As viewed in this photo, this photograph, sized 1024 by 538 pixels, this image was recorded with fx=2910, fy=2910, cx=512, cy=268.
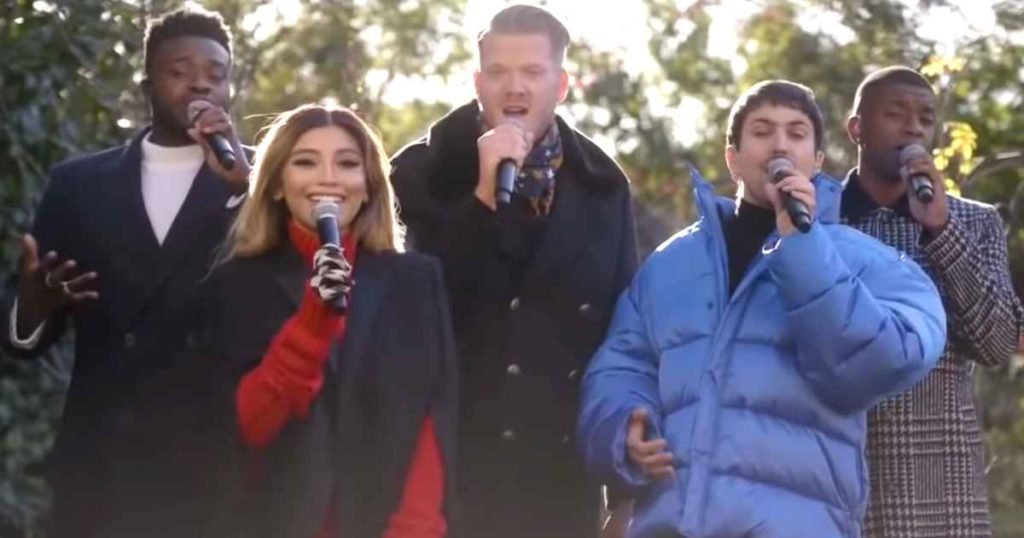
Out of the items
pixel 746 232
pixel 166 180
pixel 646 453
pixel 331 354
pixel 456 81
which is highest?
pixel 456 81

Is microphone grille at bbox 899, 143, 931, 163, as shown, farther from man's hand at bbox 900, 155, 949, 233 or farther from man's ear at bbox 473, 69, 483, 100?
man's ear at bbox 473, 69, 483, 100

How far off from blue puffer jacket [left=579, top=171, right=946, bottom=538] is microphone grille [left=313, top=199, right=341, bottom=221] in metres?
0.79

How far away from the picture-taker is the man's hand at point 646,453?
6488mm

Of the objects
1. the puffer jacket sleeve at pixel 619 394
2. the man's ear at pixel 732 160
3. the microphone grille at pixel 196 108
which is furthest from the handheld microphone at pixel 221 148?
the man's ear at pixel 732 160

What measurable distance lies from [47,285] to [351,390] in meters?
1.06

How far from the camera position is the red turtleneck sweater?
6.24 m

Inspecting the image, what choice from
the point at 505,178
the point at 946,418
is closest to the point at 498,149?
the point at 505,178

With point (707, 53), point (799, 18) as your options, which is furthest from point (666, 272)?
point (707, 53)

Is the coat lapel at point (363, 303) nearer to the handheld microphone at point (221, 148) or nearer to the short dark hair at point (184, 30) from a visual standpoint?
the handheld microphone at point (221, 148)

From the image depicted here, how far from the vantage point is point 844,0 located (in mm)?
15883

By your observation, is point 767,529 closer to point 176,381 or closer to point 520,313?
point 520,313

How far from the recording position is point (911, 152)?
23.5 ft

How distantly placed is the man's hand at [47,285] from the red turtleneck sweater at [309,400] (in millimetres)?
828

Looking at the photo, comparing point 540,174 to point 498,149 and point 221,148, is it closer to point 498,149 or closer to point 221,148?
point 498,149
